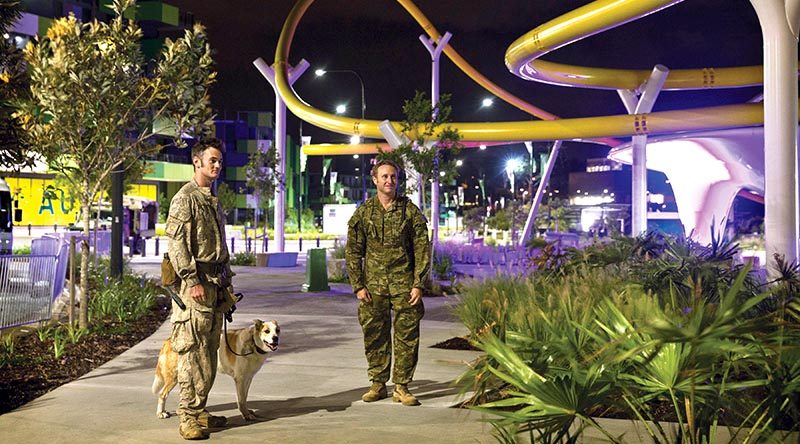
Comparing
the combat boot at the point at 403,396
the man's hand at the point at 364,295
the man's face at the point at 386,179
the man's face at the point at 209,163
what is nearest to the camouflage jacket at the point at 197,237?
the man's face at the point at 209,163

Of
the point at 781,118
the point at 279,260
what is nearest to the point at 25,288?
the point at 781,118

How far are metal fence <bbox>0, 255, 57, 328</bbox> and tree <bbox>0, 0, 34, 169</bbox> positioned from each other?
1.24 meters

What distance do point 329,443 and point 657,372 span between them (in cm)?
261

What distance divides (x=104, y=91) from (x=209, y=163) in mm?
5706

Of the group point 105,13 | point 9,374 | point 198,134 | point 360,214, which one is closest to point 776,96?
point 360,214

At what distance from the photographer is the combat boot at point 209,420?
239 inches

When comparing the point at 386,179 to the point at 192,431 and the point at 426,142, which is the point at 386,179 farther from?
the point at 426,142

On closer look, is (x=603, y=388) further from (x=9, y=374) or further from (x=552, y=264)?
(x=552, y=264)

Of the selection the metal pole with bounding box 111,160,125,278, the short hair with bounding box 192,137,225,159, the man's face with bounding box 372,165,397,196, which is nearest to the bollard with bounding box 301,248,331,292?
the metal pole with bounding box 111,160,125,278

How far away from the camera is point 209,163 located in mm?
6211

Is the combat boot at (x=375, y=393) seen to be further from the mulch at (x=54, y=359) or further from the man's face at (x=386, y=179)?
the mulch at (x=54, y=359)

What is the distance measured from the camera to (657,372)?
3848 mm

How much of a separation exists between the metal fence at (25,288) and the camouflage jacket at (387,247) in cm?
539

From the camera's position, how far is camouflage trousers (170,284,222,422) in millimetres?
6070
